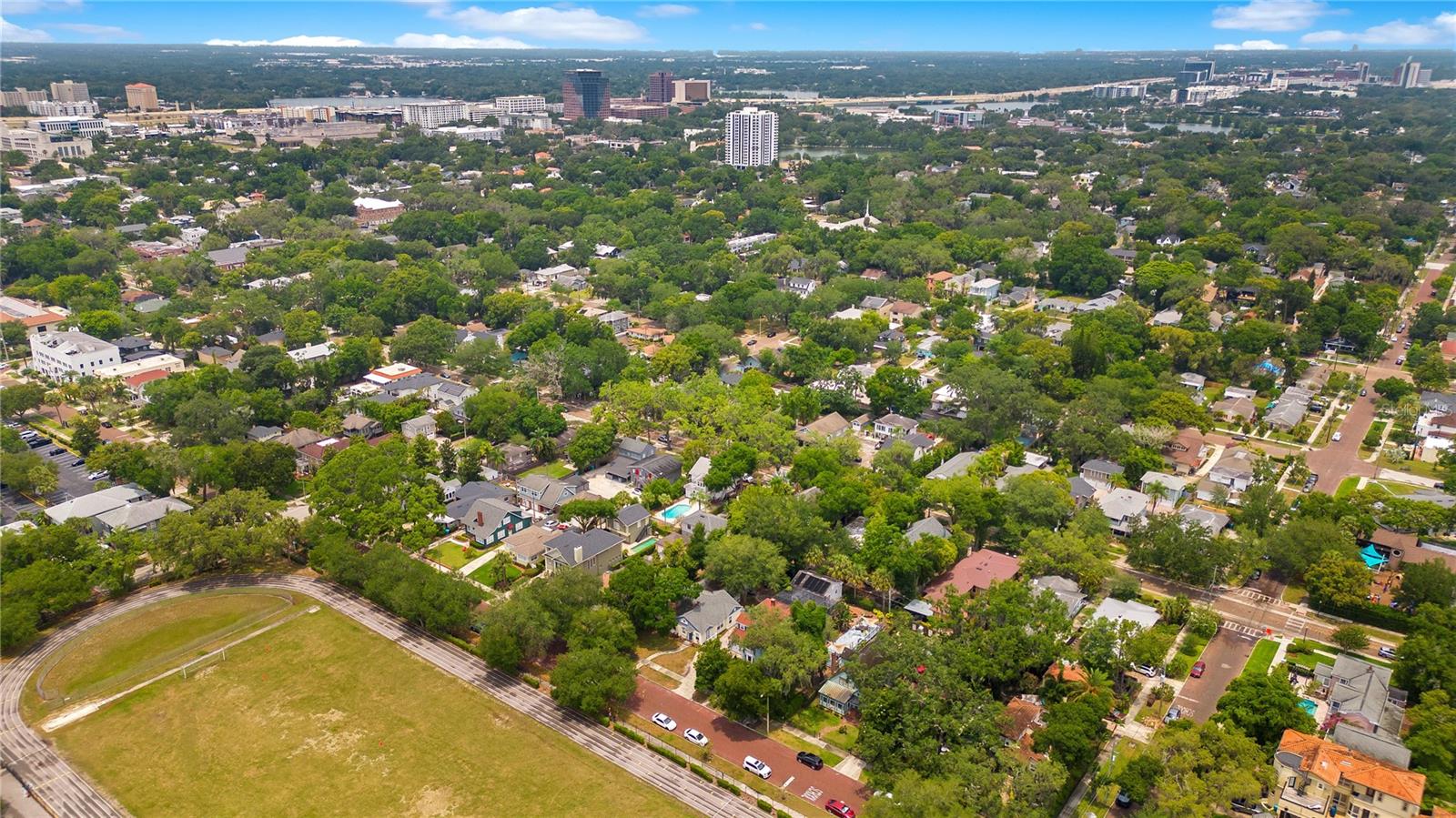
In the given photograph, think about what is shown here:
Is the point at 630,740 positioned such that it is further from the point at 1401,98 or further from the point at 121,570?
the point at 1401,98

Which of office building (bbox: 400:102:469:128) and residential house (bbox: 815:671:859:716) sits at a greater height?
office building (bbox: 400:102:469:128)

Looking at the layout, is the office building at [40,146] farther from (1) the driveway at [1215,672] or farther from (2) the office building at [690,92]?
(1) the driveway at [1215,672]

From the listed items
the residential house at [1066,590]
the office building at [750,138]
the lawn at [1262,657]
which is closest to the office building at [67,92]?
the office building at [750,138]

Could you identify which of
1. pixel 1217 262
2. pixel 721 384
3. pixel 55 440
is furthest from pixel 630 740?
pixel 1217 262

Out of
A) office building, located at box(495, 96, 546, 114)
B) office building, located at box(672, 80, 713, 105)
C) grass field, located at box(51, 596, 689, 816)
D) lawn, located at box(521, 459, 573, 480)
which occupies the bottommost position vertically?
grass field, located at box(51, 596, 689, 816)

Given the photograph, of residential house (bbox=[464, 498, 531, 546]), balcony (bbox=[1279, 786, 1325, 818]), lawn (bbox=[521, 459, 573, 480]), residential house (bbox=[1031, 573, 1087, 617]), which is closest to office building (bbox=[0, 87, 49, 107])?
lawn (bbox=[521, 459, 573, 480])

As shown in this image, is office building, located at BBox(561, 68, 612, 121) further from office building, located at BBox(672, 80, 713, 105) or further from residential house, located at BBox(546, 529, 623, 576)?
residential house, located at BBox(546, 529, 623, 576)
